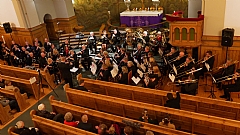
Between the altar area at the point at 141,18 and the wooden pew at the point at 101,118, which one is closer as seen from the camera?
the wooden pew at the point at 101,118

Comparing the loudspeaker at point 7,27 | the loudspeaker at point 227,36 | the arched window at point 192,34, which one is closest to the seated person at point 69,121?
the arched window at point 192,34

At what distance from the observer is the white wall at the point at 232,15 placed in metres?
7.55

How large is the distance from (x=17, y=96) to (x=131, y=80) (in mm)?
3933

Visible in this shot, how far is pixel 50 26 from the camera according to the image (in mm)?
15141

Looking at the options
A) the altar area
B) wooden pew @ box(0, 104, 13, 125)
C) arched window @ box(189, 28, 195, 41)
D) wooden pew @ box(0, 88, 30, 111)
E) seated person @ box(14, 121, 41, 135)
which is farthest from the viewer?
the altar area

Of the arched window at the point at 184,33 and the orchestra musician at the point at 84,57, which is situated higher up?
the arched window at the point at 184,33

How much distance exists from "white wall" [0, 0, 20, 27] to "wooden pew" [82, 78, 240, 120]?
7321 mm

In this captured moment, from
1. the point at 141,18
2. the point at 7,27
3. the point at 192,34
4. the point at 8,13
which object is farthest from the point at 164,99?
the point at 8,13

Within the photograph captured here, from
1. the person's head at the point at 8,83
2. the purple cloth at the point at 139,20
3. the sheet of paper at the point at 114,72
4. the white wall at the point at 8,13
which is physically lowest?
the person's head at the point at 8,83

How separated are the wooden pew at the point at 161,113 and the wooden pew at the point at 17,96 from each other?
6.08 ft

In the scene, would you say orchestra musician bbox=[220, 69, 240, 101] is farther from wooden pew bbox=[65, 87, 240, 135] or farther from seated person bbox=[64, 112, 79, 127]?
seated person bbox=[64, 112, 79, 127]

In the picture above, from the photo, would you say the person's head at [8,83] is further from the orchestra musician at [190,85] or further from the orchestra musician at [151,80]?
the orchestra musician at [190,85]

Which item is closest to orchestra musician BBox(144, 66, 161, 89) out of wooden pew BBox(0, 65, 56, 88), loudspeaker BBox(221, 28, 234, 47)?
loudspeaker BBox(221, 28, 234, 47)

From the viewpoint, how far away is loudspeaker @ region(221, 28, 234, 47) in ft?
24.6
